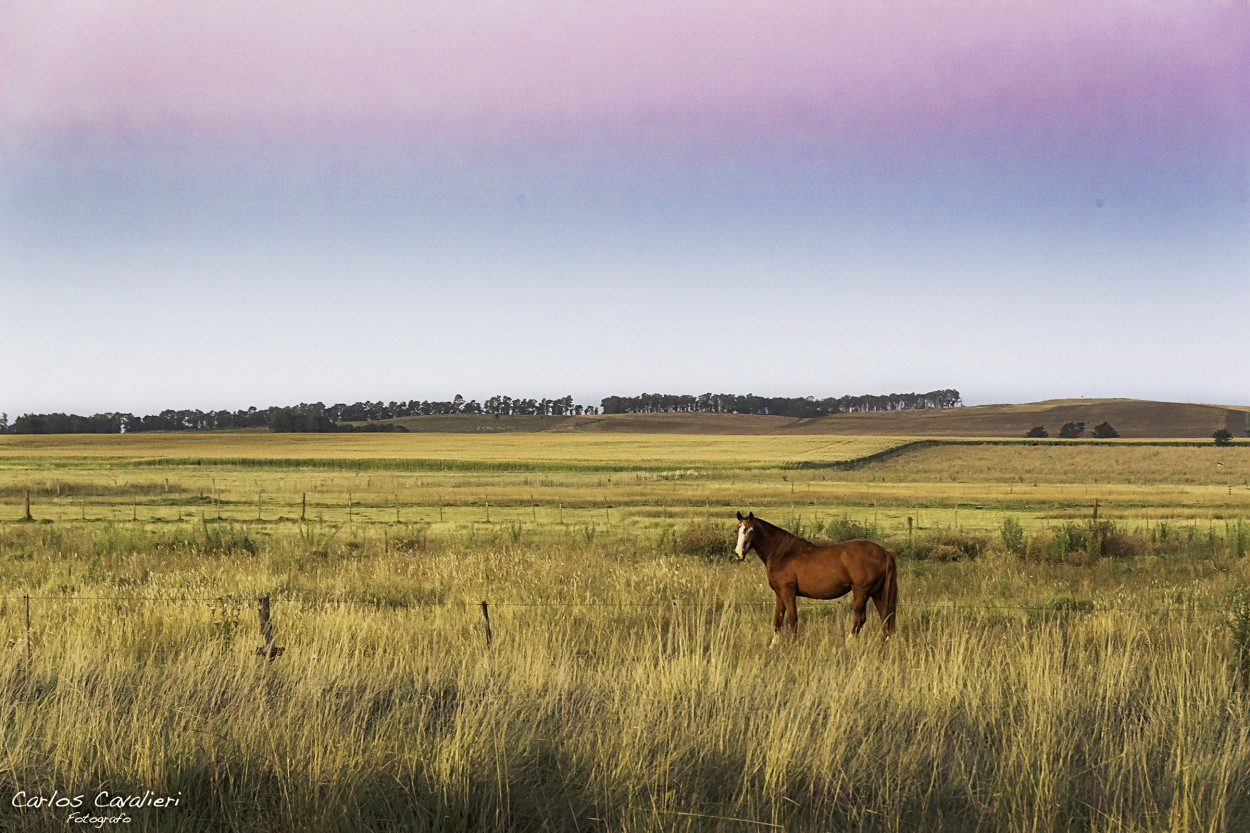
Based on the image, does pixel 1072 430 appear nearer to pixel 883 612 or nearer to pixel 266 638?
pixel 883 612

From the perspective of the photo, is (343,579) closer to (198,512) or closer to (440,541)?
(440,541)

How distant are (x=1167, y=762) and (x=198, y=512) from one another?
39458 mm

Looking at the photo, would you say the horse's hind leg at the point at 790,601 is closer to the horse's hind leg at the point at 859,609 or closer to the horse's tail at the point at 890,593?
the horse's hind leg at the point at 859,609

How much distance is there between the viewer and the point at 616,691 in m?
6.83

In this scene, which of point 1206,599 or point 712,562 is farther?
point 712,562

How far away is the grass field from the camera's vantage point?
5.38m

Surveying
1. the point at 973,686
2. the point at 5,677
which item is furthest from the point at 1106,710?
the point at 5,677

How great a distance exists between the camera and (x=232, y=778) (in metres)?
5.50

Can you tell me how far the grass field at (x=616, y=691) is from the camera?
5383 mm

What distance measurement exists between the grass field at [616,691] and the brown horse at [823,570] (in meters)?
0.43

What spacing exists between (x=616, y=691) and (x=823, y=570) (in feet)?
16.3

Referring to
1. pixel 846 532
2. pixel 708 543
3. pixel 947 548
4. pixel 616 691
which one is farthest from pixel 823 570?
pixel 846 532

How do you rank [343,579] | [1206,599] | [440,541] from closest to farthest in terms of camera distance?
[1206,599], [343,579], [440,541]

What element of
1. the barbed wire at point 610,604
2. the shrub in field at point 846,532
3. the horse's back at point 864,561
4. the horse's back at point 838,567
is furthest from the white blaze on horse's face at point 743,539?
the shrub in field at point 846,532
